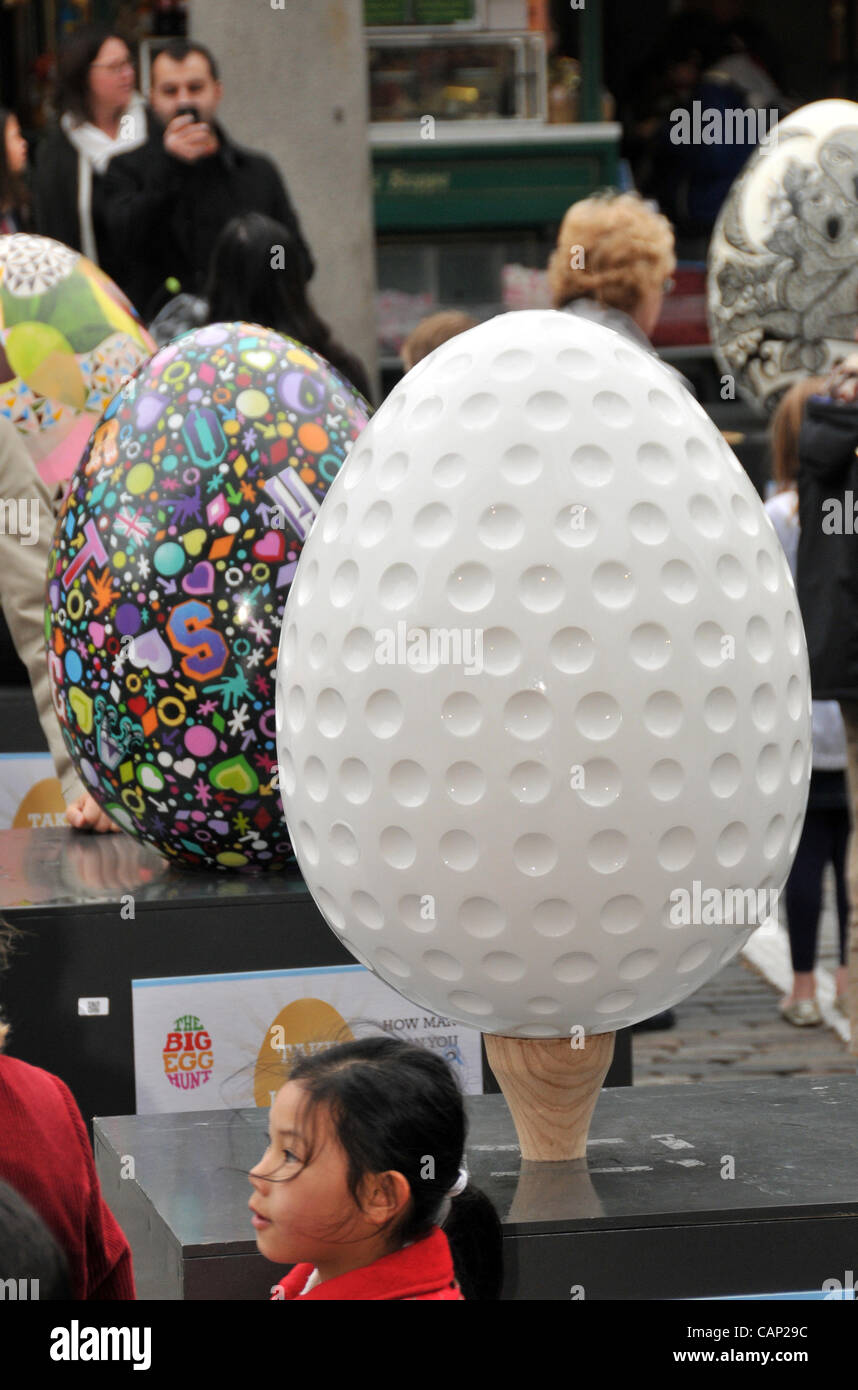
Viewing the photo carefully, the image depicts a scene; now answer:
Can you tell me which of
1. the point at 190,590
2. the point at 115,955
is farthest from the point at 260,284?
the point at 115,955

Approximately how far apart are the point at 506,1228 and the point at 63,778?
2.23 meters

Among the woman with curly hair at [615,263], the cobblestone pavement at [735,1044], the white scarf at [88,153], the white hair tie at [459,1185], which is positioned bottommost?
the cobblestone pavement at [735,1044]

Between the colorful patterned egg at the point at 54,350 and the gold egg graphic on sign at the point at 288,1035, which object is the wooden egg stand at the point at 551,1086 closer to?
the gold egg graphic on sign at the point at 288,1035

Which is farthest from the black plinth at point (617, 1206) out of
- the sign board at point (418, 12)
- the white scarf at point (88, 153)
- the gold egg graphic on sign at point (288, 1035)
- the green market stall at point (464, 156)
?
the sign board at point (418, 12)

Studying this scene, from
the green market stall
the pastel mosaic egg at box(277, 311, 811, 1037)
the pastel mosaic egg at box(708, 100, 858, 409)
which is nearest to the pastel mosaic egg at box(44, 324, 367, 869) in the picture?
the pastel mosaic egg at box(277, 311, 811, 1037)

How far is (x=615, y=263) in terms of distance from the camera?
19.9ft

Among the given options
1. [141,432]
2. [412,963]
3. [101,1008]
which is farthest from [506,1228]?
[141,432]

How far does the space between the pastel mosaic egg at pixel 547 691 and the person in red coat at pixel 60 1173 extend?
17.0 inches

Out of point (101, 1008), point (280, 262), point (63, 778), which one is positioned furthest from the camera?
point (280, 262)

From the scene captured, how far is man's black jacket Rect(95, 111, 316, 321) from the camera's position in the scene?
640 centimetres

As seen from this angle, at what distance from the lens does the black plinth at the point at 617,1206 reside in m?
2.42

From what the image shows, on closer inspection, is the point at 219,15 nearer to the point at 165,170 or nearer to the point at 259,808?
Result: the point at 165,170
